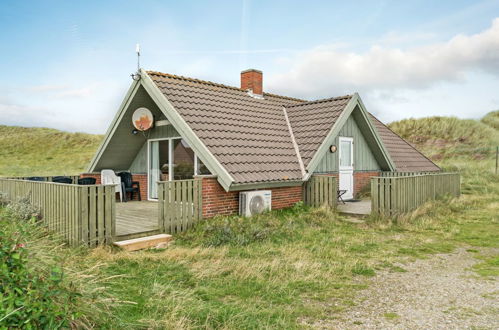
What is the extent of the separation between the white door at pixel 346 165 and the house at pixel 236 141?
1.5 inches

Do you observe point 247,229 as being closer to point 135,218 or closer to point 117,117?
point 135,218

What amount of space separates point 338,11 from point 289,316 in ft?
33.2

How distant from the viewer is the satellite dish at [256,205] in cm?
1026

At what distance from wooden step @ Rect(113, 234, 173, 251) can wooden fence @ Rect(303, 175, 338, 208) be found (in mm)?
5330

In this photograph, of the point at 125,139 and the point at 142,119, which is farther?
the point at 125,139

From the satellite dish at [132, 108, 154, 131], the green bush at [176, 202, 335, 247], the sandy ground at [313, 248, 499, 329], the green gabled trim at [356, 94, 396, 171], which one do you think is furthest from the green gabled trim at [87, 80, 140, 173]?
the sandy ground at [313, 248, 499, 329]

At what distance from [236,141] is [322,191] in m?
3.22

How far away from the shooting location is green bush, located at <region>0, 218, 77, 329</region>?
2.78 m

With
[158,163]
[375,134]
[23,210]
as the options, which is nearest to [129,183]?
[158,163]

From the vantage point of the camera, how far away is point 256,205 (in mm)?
10359

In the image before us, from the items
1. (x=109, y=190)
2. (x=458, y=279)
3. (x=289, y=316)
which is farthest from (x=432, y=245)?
(x=109, y=190)

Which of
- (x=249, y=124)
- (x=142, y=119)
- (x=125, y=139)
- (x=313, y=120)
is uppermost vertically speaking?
(x=313, y=120)

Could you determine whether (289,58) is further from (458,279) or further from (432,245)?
(458,279)

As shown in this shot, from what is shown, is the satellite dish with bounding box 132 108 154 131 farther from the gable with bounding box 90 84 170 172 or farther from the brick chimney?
the brick chimney
